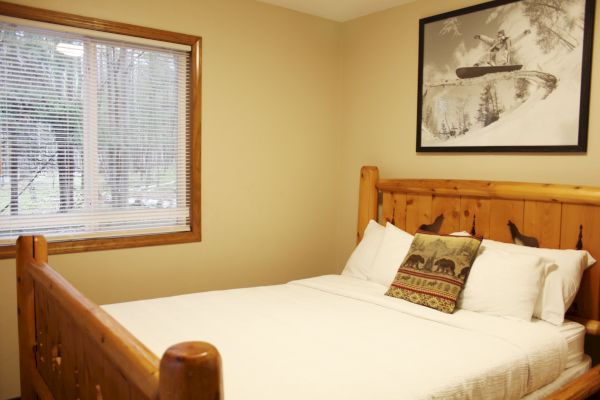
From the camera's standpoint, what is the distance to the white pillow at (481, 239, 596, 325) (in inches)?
91.6

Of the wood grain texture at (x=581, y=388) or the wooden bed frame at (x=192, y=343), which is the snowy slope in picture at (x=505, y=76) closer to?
the wooden bed frame at (x=192, y=343)

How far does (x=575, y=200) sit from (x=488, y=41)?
1.09 meters

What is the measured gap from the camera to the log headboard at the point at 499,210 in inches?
96.7

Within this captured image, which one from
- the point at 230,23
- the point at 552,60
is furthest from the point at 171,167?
Answer: the point at 552,60

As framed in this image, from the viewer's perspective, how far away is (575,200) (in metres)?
2.46

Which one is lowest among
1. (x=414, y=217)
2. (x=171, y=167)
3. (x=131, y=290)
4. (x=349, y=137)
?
(x=131, y=290)

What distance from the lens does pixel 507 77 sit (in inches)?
113

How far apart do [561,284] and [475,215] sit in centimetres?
68

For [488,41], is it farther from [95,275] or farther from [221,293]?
[95,275]

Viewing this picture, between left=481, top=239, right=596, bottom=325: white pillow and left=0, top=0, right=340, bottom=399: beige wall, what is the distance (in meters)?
1.85

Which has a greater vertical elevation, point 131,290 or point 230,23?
point 230,23

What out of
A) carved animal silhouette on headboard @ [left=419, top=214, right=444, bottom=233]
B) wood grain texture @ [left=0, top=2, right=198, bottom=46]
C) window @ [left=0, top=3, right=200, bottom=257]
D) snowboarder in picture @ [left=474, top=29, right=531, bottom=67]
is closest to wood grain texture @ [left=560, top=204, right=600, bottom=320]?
carved animal silhouette on headboard @ [left=419, top=214, right=444, bottom=233]

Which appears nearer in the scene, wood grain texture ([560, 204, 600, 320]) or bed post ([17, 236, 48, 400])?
bed post ([17, 236, 48, 400])

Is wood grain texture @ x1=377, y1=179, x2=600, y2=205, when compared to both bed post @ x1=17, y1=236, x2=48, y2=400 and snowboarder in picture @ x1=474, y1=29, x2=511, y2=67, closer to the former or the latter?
snowboarder in picture @ x1=474, y1=29, x2=511, y2=67
